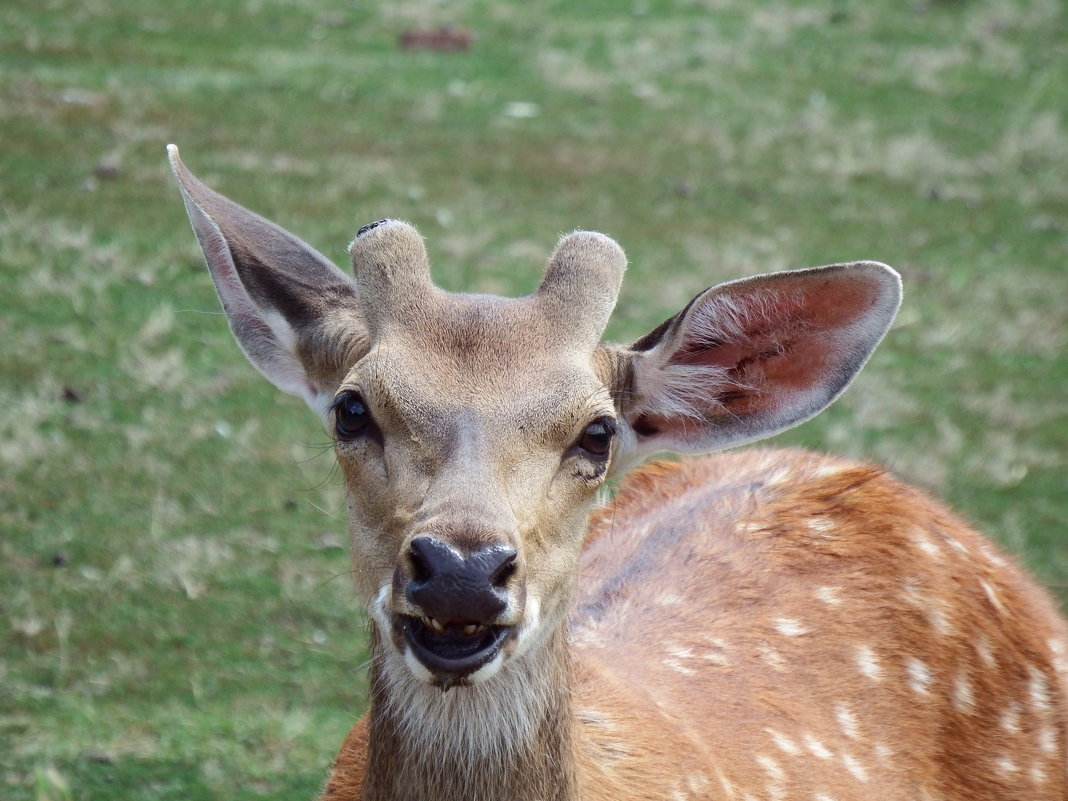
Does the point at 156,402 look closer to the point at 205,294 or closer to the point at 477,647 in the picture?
the point at 205,294

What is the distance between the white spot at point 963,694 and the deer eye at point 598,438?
4.62 feet

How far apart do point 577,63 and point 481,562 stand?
10188 mm

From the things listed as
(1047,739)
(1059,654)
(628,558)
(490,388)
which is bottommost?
(1047,739)

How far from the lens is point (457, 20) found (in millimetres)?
13086

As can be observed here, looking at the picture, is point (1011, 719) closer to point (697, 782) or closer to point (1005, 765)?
point (1005, 765)

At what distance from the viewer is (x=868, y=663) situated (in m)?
3.71

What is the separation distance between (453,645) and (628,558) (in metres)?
1.39

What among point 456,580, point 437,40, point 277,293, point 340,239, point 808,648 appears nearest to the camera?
point 456,580

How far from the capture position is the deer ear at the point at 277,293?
3160 millimetres

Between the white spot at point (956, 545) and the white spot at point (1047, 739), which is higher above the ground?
the white spot at point (956, 545)

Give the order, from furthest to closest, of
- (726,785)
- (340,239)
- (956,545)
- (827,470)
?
(340,239) < (827,470) < (956,545) < (726,785)

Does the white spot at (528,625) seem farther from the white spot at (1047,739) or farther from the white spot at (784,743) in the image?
the white spot at (1047,739)

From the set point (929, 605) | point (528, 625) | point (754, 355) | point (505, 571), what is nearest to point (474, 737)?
point (528, 625)

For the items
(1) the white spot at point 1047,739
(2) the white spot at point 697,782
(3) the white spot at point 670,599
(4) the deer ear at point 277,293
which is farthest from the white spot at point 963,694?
(4) the deer ear at point 277,293
